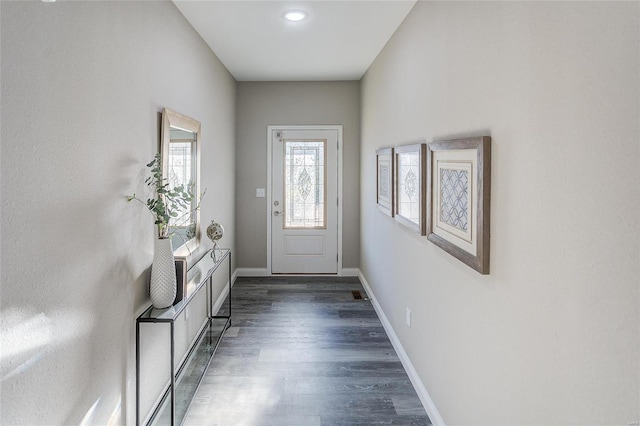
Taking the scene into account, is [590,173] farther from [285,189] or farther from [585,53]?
[285,189]

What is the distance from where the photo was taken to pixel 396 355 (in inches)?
116

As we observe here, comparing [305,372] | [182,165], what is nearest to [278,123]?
[182,165]

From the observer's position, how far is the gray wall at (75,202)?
1.14 m

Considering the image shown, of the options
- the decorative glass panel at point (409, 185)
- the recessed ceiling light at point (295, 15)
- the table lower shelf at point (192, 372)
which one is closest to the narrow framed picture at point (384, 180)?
the decorative glass panel at point (409, 185)

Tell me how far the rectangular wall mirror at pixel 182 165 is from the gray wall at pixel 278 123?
6.31 ft

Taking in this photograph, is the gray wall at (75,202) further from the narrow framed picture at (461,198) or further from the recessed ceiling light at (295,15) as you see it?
the narrow framed picture at (461,198)

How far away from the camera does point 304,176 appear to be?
5.05 metres

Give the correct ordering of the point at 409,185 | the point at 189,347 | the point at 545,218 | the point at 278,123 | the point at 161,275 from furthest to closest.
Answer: the point at 278,123
the point at 189,347
the point at 409,185
the point at 161,275
the point at 545,218

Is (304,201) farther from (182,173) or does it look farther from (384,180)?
(182,173)

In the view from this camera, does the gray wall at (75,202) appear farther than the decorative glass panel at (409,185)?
No

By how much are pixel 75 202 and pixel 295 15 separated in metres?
2.04

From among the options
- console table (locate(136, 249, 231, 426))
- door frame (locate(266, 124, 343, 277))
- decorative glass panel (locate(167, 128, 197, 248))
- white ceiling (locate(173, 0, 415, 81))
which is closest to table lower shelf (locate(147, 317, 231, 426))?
console table (locate(136, 249, 231, 426))

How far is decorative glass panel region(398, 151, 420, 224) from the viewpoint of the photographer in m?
2.50

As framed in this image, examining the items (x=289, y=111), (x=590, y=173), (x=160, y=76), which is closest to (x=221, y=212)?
(x=289, y=111)
